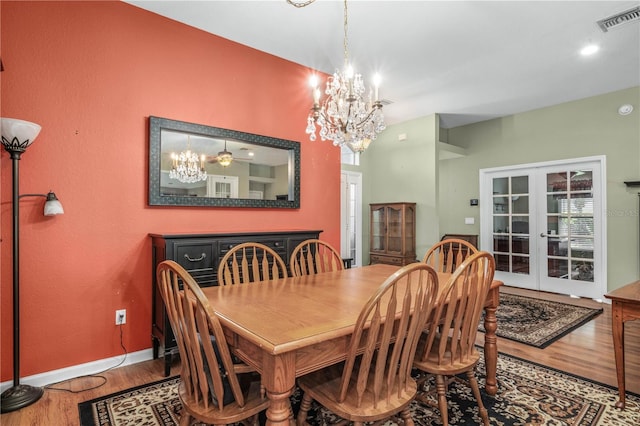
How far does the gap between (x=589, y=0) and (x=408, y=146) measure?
10.4 ft

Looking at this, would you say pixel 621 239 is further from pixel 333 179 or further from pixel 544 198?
pixel 333 179

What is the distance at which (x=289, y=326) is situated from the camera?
1.30 m

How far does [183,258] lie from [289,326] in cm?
152

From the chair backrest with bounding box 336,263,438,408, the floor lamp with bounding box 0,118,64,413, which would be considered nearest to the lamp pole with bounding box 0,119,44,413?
the floor lamp with bounding box 0,118,64,413

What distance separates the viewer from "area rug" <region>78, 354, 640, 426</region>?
1857 mm

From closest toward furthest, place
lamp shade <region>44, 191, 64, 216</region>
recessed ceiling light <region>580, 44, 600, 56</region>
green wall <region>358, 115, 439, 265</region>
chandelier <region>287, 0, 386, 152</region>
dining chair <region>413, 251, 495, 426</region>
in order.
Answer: dining chair <region>413, 251, 495, 426</region> → lamp shade <region>44, 191, 64, 216</region> → chandelier <region>287, 0, 386, 152</region> → recessed ceiling light <region>580, 44, 600, 56</region> → green wall <region>358, 115, 439, 265</region>

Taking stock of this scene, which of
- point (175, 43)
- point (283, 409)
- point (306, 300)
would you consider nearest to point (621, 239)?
point (306, 300)

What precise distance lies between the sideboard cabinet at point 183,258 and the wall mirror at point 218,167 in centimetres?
45

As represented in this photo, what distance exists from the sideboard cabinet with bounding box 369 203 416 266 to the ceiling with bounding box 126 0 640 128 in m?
1.88

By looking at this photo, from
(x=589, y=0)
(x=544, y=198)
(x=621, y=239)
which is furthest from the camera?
(x=544, y=198)

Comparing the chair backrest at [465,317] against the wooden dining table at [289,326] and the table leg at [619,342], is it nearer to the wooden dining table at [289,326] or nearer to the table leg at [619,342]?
the wooden dining table at [289,326]

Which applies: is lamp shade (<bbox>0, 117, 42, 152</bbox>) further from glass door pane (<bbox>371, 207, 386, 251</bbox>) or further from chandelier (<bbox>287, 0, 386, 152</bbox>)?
glass door pane (<bbox>371, 207, 386, 251</bbox>)

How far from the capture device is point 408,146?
5.70 m

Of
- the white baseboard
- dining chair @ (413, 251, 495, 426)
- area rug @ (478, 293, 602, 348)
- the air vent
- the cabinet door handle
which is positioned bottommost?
area rug @ (478, 293, 602, 348)
